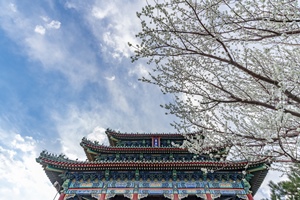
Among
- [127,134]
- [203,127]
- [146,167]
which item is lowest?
[203,127]

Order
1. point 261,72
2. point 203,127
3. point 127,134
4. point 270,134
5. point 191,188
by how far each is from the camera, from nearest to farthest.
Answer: point 270,134
point 261,72
point 203,127
point 191,188
point 127,134

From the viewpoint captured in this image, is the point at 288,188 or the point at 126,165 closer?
the point at 126,165

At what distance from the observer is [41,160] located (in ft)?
32.9

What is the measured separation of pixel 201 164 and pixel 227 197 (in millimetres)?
2177

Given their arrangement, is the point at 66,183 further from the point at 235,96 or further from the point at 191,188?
the point at 235,96

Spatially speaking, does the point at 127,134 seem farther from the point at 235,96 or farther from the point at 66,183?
the point at 235,96

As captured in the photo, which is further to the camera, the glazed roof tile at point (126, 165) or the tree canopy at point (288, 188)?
the tree canopy at point (288, 188)

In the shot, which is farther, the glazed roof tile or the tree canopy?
the tree canopy

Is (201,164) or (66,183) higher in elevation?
(201,164)

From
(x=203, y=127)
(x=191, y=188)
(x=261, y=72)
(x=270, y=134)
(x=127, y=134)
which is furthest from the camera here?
(x=127, y=134)

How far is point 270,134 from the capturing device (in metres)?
3.77

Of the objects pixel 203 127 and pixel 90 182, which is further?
pixel 90 182

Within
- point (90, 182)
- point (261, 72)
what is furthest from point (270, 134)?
point (90, 182)

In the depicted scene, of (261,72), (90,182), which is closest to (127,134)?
(90,182)
